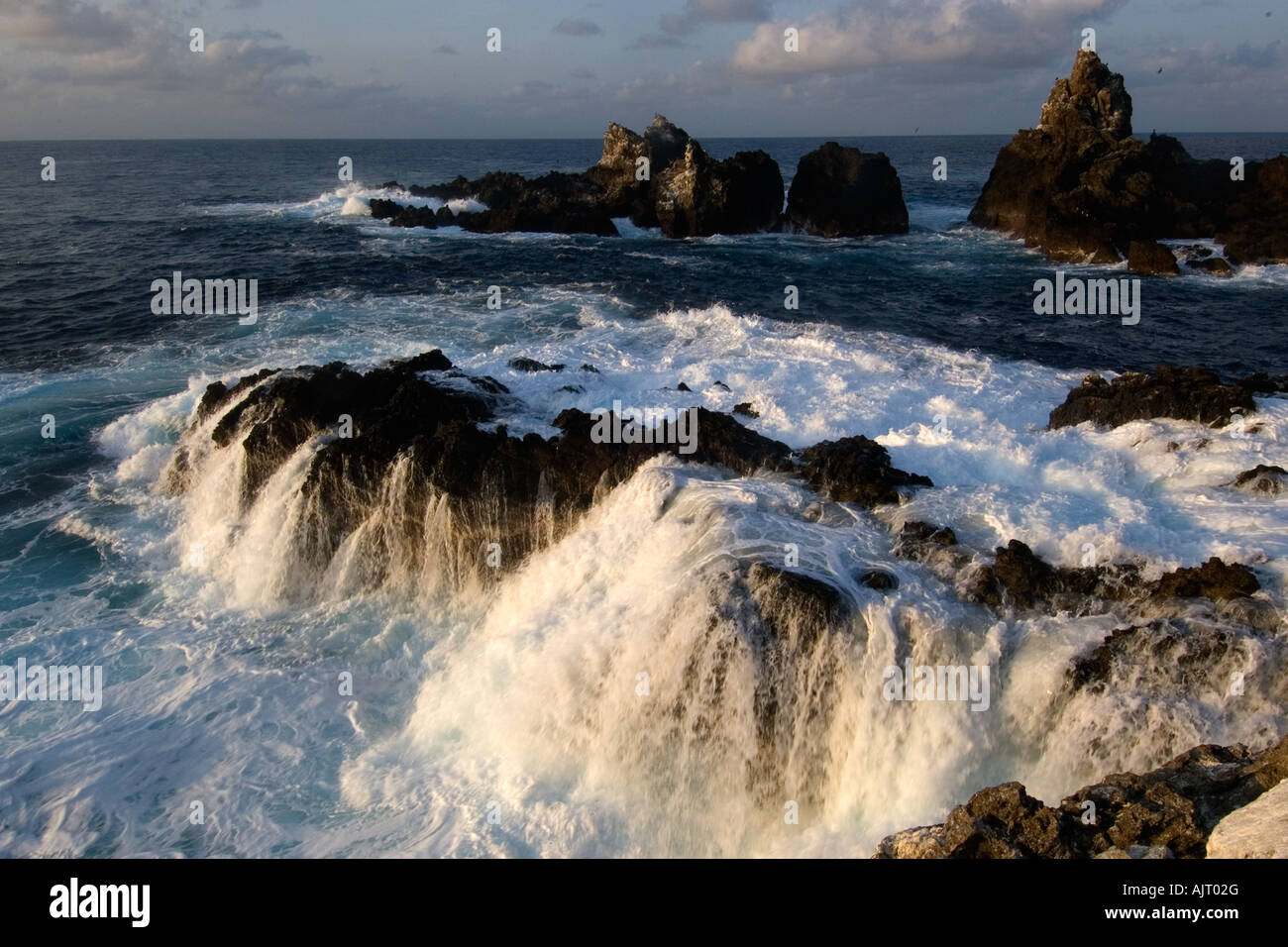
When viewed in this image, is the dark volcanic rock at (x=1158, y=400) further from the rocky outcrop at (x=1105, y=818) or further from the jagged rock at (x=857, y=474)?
the rocky outcrop at (x=1105, y=818)

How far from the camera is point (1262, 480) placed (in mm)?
13516

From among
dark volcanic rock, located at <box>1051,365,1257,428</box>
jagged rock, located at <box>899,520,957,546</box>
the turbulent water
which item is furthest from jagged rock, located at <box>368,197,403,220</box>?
jagged rock, located at <box>899,520,957,546</box>

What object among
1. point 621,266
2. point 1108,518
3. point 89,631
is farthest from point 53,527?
point 621,266

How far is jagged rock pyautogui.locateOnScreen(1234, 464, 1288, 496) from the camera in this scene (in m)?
13.4

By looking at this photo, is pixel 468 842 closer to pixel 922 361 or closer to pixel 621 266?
pixel 922 361

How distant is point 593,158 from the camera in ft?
463

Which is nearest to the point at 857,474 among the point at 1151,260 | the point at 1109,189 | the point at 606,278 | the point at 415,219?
the point at 606,278

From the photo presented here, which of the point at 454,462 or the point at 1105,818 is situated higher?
the point at 454,462

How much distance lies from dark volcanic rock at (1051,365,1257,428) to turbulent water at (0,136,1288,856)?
460 millimetres

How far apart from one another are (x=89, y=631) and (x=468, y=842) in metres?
8.81

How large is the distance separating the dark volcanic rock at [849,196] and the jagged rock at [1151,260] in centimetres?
1756

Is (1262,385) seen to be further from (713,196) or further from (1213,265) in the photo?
(713,196)

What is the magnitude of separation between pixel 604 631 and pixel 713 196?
46465 mm

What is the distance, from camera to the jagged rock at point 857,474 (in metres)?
13.7
